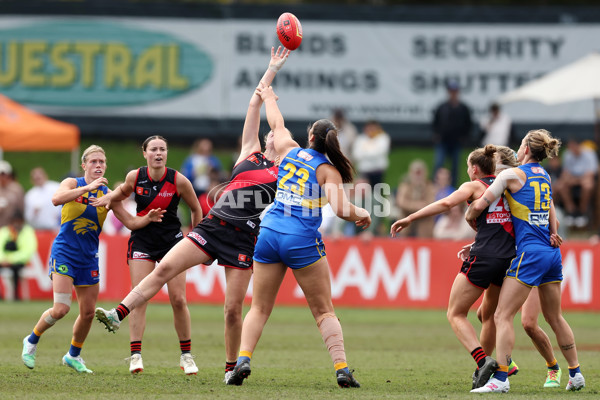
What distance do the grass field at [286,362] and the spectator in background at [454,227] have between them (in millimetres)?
1884

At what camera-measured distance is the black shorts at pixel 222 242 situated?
29.1 ft

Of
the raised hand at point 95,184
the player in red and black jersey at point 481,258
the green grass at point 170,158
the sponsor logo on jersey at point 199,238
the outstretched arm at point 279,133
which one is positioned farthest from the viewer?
the green grass at point 170,158

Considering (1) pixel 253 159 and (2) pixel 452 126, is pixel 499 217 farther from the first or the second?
(2) pixel 452 126

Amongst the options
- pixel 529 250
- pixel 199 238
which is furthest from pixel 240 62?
pixel 529 250

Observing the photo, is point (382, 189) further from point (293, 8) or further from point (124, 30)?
point (124, 30)

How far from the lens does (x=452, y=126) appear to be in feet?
67.8

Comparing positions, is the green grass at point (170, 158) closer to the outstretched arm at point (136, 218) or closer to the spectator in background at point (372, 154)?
the spectator in background at point (372, 154)

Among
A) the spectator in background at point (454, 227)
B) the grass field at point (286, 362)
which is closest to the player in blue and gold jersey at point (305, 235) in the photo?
the grass field at point (286, 362)

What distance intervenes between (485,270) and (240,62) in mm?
15783

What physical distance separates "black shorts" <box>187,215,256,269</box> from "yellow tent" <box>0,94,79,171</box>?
39.6 ft

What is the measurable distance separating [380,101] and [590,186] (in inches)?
226

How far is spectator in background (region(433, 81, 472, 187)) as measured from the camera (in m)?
20.6

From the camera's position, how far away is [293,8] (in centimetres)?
→ 2339

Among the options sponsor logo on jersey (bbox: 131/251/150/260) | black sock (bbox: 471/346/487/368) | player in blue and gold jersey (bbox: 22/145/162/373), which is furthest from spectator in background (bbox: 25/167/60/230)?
black sock (bbox: 471/346/487/368)
